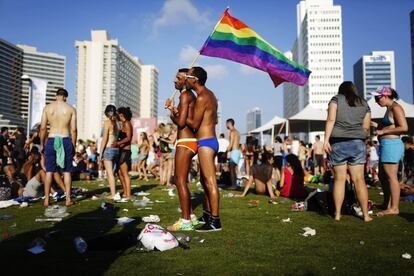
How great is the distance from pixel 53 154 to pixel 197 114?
3.74 metres

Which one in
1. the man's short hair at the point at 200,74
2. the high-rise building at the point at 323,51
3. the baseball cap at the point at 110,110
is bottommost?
the baseball cap at the point at 110,110

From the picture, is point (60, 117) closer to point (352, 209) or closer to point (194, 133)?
point (194, 133)

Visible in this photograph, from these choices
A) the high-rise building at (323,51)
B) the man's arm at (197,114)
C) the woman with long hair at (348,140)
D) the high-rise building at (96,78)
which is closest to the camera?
the man's arm at (197,114)

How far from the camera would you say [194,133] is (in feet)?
15.9

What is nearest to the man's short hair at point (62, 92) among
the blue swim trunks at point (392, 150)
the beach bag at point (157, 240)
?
the beach bag at point (157, 240)

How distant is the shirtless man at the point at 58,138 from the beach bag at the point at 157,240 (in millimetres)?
3971

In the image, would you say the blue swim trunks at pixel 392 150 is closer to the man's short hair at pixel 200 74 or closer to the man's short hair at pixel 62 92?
the man's short hair at pixel 200 74

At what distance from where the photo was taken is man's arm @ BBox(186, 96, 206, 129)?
4.67 m

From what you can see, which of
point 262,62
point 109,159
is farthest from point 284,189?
point 109,159

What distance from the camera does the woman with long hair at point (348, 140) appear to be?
212 inches

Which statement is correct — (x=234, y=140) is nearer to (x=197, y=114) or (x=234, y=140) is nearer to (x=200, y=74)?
(x=200, y=74)

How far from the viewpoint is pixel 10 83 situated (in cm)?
14538

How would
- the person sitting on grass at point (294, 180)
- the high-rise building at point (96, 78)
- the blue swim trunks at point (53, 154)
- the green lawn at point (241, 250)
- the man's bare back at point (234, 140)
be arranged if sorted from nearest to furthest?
the green lawn at point (241, 250)
the blue swim trunks at point (53, 154)
the person sitting on grass at point (294, 180)
the man's bare back at point (234, 140)
the high-rise building at point (96, 78)

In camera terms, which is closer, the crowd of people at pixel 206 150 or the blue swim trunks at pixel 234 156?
the crowd of people at pixel 206 150
